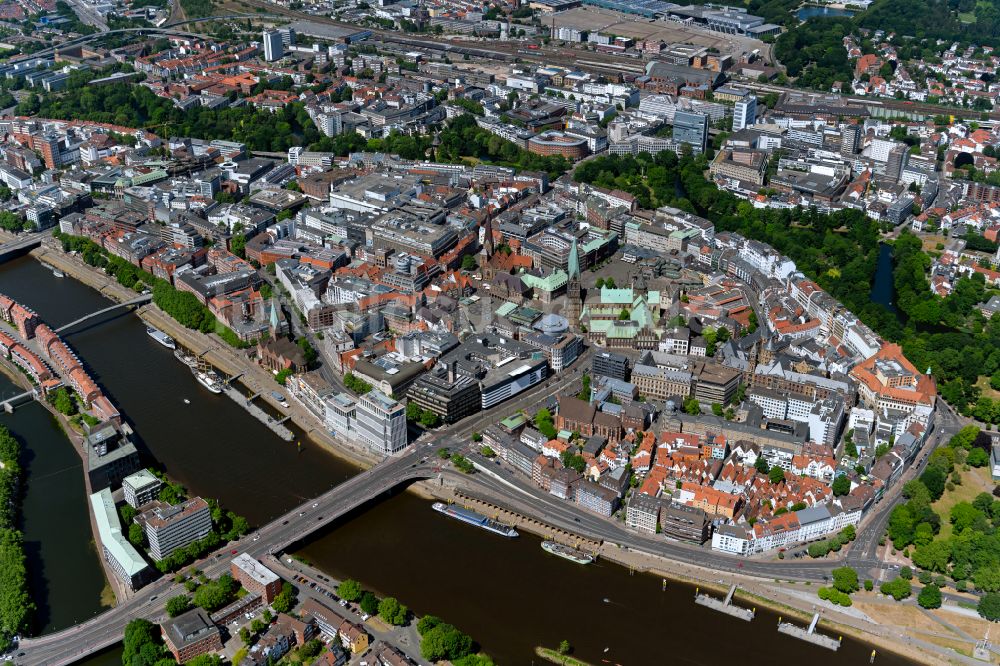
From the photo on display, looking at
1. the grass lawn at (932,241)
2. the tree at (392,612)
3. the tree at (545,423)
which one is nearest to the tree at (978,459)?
the tree at (545,423)

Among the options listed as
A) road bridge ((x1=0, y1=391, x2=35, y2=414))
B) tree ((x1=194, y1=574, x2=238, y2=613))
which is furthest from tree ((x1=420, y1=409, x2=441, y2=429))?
road bridge ((x1=0, y1=391, x2=35, y2=414))

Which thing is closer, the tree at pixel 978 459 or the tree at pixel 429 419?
the tree at pixel 978 459

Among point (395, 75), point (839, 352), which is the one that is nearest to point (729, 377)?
point (839, 352)

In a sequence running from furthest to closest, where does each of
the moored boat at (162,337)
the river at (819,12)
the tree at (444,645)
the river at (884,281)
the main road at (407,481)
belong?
the river at (819,12) < the river at (884,281) < the moored boat at (162,337) < the main road at (407,481) < the tree at (444,645)

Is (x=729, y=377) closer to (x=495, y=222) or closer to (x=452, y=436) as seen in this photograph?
(x=452, y=436)

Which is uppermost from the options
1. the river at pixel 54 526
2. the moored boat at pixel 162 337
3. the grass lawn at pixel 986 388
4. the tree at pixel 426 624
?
the grass lawn at pixel 986 388

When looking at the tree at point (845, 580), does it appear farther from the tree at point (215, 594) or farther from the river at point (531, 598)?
the tree at point (215, 594)

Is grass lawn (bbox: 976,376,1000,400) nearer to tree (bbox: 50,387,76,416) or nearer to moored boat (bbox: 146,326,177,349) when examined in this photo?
moored boat (bbox: 146,326,177,349)
